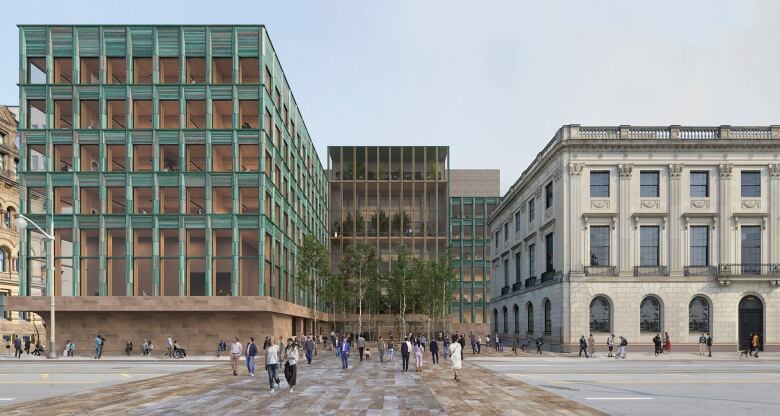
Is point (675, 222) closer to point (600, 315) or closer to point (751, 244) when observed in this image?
point (751, 244)

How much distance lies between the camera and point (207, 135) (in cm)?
4769

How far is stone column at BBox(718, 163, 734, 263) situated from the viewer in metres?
49.8

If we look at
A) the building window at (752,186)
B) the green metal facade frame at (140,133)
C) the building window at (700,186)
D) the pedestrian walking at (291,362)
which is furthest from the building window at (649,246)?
the pedestrian walking at (291,362)

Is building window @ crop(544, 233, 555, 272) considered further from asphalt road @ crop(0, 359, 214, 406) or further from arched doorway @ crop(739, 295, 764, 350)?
asphalt road @ crop(0, 359, 214, 406)

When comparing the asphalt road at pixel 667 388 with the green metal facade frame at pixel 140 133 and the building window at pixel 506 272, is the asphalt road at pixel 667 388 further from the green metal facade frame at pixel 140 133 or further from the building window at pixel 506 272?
the building window at pixel 506 272

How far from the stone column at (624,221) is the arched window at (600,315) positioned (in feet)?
9.15

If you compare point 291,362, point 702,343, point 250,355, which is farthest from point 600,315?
point 291,362

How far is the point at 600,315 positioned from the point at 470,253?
56.3 meters

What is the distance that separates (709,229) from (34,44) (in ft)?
181

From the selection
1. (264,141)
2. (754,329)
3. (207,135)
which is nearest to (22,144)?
(207,135)

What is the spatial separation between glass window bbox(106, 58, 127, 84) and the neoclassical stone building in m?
35.5

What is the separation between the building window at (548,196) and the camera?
185 ft

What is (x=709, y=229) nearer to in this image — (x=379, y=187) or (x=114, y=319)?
(x=114, y=319)

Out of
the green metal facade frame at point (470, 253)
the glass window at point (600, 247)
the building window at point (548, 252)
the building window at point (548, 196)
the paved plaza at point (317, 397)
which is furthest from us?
the green metal facade frame at point (470, 253)
